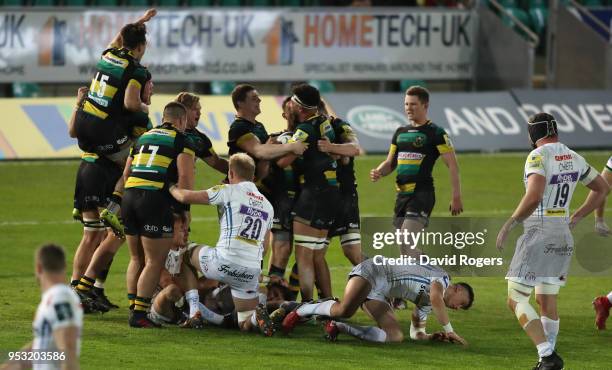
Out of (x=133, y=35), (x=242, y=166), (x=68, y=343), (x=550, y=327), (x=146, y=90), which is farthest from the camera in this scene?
(x=146, y=90)

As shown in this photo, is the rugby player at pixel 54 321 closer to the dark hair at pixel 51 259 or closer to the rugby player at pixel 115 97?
the dark hair at pixel 51 259

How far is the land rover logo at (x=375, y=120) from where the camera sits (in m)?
26.2

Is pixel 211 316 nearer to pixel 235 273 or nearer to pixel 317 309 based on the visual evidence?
pixel 235 273

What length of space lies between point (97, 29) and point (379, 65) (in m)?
6.52

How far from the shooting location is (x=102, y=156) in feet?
44.1

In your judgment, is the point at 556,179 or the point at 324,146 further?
the point at 324,146

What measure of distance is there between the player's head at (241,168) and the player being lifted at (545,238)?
248 cm

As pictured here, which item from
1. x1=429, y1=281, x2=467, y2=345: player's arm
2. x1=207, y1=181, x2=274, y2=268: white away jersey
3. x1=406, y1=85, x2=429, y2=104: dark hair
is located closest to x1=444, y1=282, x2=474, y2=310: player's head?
x1=429, y1=281, x2=467, y2=345: player's arm

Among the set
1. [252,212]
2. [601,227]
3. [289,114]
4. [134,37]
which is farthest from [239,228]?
[601,227]

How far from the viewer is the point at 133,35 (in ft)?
42.9

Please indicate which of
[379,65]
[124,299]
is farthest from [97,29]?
[124,299]

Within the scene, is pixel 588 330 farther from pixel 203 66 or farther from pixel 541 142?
pixel 203 66

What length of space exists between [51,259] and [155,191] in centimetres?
484

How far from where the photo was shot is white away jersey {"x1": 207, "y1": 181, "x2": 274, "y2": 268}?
38.4 ft
